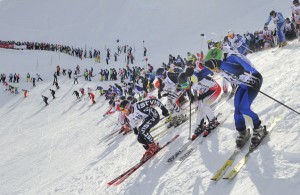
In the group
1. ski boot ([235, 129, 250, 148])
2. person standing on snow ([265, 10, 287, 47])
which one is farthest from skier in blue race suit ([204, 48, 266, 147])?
person standing on snow ([265, 10, 287, 47])

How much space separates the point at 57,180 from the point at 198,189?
5862 millimetres

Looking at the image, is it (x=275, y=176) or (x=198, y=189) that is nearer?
(x=275, y=176)

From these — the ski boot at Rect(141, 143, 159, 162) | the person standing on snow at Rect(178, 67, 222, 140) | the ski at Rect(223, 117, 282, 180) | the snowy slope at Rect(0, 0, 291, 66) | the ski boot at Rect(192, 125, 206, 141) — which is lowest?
the ski boot at Rect(141, 143, 159, 162)

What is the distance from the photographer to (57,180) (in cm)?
1026

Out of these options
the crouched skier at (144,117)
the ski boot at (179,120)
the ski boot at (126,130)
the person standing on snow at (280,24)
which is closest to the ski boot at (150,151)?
the crouched skier at (144,117)

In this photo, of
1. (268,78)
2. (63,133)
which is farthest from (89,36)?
(268,78)

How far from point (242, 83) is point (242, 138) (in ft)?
3.30

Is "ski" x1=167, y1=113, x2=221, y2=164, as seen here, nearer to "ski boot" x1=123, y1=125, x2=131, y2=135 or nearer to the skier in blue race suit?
the skier in blue race suit

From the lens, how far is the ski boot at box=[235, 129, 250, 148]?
6227mm

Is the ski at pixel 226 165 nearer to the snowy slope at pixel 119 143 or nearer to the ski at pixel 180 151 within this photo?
the snowy slope at pixel 119 143

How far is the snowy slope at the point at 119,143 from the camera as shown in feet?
18.1

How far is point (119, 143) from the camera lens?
12.3m

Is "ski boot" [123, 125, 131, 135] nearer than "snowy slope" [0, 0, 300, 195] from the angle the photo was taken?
No

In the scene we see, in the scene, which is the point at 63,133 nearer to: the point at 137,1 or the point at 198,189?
the point at 198,189
